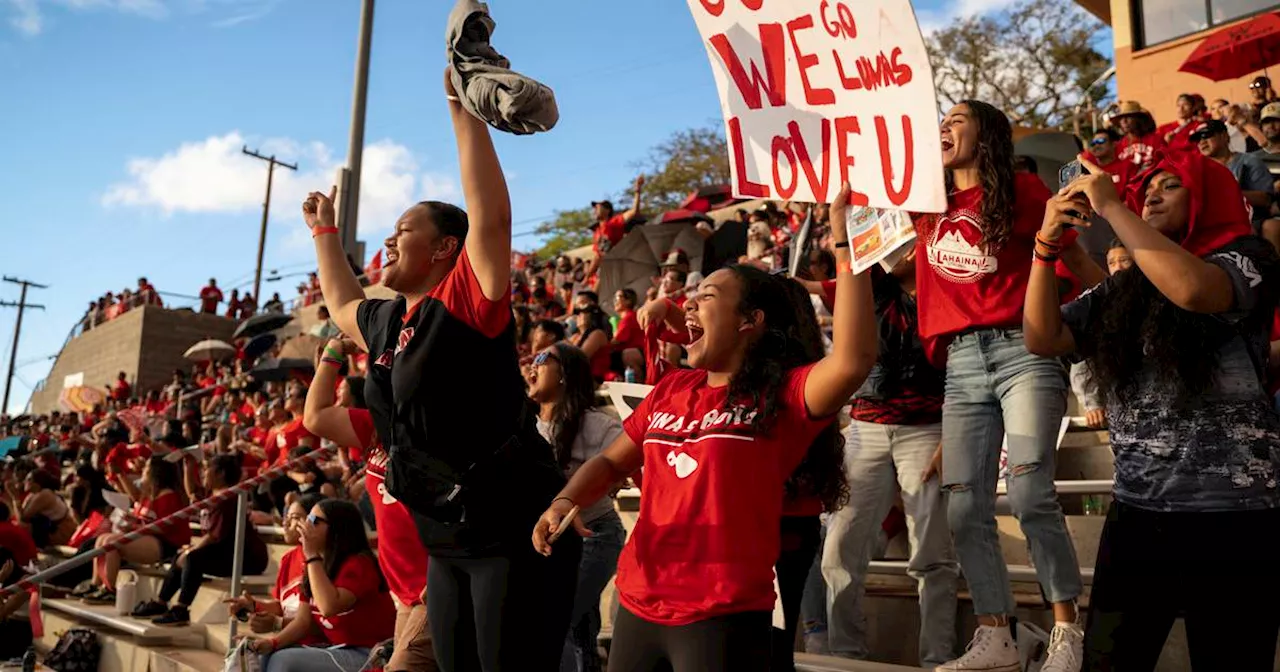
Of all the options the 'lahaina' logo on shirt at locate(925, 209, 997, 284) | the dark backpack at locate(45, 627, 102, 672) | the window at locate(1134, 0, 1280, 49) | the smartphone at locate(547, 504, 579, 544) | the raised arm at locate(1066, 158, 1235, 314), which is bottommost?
the dark backpack at locate(45, 627, 102, 672)

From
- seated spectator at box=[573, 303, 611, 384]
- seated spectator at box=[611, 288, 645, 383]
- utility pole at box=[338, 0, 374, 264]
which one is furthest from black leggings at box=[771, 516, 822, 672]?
utility pole at box=[338, 0, 374, 264]

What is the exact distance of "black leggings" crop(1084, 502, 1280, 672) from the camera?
2.51 m

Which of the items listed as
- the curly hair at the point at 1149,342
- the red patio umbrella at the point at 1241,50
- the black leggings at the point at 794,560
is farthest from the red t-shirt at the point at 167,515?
the red patio umbrella at the point at 1241,50

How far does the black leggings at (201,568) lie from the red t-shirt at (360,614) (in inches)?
122

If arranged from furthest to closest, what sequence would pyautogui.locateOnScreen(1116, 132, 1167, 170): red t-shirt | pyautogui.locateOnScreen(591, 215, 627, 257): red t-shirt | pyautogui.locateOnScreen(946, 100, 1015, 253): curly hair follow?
pyautogui.locateOnScreen(591, 215, 627, 257): red t-shirt, pyautogui.locateOnScreen(1116, 132, 1167, 170): red t-shirt, pyautogui.locateOnScreen(946, 100, 1015, 253): curly hair

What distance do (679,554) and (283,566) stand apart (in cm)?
411

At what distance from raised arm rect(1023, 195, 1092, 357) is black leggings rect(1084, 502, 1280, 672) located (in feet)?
1.53

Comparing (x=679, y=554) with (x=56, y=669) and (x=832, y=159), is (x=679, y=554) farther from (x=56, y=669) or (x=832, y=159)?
(x=56, y=669)

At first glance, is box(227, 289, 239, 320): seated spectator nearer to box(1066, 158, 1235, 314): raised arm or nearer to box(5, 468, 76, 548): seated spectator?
box(5, 468, 76, 548): seated spectator

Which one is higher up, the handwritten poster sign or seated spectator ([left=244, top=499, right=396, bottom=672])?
the handwritten poster sign

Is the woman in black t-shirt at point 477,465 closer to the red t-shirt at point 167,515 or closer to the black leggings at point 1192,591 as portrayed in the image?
the black leggings at point 1192,591

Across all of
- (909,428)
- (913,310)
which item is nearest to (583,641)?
(909,428)

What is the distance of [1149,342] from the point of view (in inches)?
108

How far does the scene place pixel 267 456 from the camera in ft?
34.9
